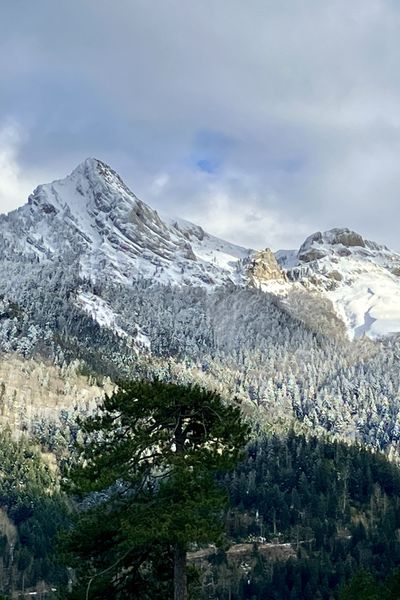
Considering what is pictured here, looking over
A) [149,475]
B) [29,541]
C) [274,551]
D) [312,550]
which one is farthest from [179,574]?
[29,541]

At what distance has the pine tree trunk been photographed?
2825 cm

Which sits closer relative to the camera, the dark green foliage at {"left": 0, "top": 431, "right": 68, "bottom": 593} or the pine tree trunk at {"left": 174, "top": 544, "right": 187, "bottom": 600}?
the pine tree trunk at {"left": 174, "top": 544, "right": 187, "bottom": 600}

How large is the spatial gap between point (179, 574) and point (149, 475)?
422 centimetres

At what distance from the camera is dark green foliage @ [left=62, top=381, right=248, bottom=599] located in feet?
91.0

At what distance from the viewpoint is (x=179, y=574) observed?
28469 mm

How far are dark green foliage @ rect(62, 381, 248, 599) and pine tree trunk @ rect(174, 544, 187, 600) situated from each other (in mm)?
460

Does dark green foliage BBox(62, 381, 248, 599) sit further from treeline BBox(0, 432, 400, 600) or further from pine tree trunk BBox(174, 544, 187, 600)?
treeline BBox(0, 432, 400, 600)

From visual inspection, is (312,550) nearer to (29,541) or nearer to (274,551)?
(274,551)

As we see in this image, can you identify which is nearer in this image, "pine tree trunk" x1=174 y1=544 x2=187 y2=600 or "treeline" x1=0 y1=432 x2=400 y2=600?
"pine tree trunk" x1=174 y1=544 x2=187 y2=600

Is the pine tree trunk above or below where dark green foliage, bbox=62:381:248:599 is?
below

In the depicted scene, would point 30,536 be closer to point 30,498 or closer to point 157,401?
point 30,498

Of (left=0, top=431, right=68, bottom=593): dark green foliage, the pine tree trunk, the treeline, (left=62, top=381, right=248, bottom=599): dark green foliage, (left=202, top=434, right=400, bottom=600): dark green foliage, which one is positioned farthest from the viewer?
(left=0, top=431, right=68, bottom=593): dark green foliage

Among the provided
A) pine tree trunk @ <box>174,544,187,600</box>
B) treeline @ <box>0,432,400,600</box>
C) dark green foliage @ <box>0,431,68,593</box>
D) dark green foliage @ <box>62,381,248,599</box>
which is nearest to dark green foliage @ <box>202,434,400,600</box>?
treeline @ <box>0,432,400,600</box>

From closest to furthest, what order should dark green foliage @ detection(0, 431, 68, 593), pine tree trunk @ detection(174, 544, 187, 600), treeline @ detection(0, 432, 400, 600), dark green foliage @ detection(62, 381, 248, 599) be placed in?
A: dark green foliage @ detection(62, 381, 248, 599) < pine tree trunk @ detection(174, 544, 187, 600) < treeline @ detection(0, 432, 400, 600) < dark green foliage @ detection(0, 431, 68, 593)
